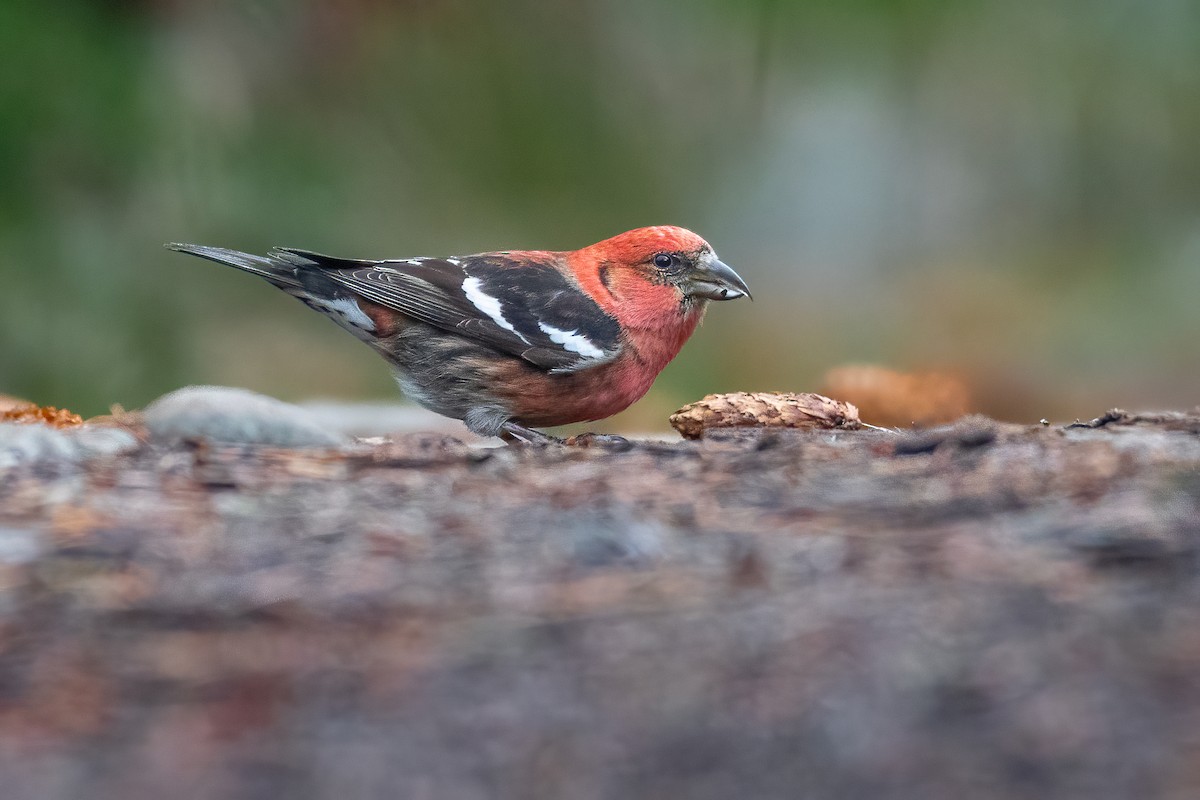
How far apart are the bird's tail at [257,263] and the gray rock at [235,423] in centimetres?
123

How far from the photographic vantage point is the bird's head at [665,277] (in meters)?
3.62

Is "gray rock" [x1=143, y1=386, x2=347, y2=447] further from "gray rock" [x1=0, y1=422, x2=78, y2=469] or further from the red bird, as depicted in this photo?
the red bird

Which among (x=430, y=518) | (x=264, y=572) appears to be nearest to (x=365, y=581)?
(x=264, y=572)

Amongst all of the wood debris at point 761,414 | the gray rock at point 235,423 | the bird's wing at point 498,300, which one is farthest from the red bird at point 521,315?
the gray rock at point 235,423

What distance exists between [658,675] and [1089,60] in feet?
16.8

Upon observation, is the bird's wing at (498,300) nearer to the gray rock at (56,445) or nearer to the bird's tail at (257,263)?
the bird's tail at (257,263)

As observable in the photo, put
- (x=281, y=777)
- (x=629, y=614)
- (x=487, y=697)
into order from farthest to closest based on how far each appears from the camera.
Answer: (x=629, y=614), (x=487, y=697), (x=281, y=777)

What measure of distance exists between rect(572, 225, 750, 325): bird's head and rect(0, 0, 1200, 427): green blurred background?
4.75 feet

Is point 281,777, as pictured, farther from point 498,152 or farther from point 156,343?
point 498,152

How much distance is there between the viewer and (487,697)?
4.32ft

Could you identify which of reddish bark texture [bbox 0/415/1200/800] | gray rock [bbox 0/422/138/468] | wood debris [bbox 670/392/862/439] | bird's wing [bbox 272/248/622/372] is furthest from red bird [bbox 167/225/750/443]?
reddish bark texture [bbox 0/415/1200/800]

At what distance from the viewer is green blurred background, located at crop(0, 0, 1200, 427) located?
484cm

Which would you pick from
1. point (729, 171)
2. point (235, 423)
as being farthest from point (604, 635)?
point (729, 171)

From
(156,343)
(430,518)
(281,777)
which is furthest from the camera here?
(156,343)
